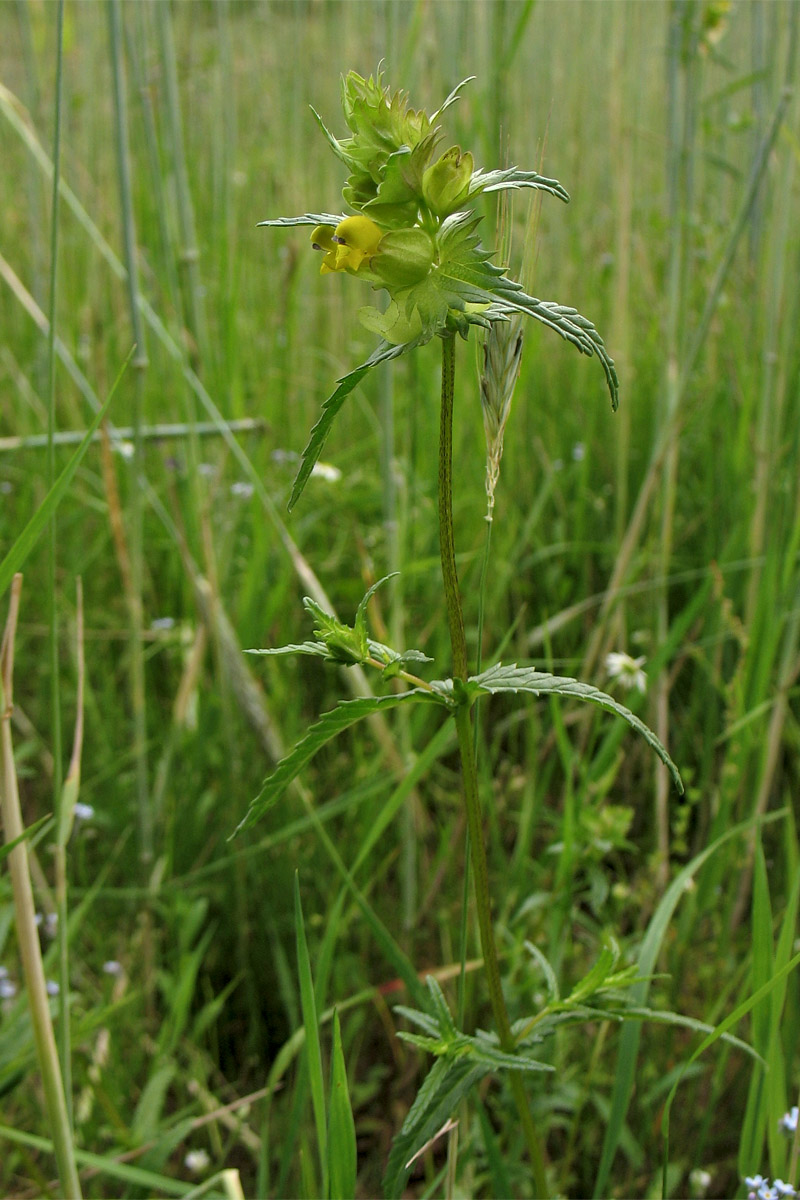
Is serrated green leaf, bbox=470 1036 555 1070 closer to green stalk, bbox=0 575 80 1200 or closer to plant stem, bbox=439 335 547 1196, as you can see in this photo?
plant stem, bbox=439 335 547 1196

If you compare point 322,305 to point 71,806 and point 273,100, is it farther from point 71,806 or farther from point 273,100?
point 71,806

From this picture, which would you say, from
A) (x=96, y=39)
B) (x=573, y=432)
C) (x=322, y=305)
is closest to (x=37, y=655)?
(x=573, y=432)

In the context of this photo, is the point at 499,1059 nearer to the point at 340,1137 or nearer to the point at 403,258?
the point at 340,1137

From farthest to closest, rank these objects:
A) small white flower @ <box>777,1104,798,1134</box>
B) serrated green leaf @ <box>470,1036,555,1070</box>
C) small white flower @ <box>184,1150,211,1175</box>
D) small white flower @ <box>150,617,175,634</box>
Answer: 1. small white flower @ <box>150,617,175,634</box>
2. small white flower @ <box>184,1150,211,1175</box>
3. small white flower @ <box>777,1104,798,1134</box>
4. serrated green leaf @ <box>470,1036,555,1070</box>

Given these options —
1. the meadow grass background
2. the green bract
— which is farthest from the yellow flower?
the meadow grass background

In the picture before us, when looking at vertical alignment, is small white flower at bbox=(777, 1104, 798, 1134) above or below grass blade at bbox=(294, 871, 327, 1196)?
below

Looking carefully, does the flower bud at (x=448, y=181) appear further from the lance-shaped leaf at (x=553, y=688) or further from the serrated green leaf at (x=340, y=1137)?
the serrated green leaf at (x=340, y=1137)
